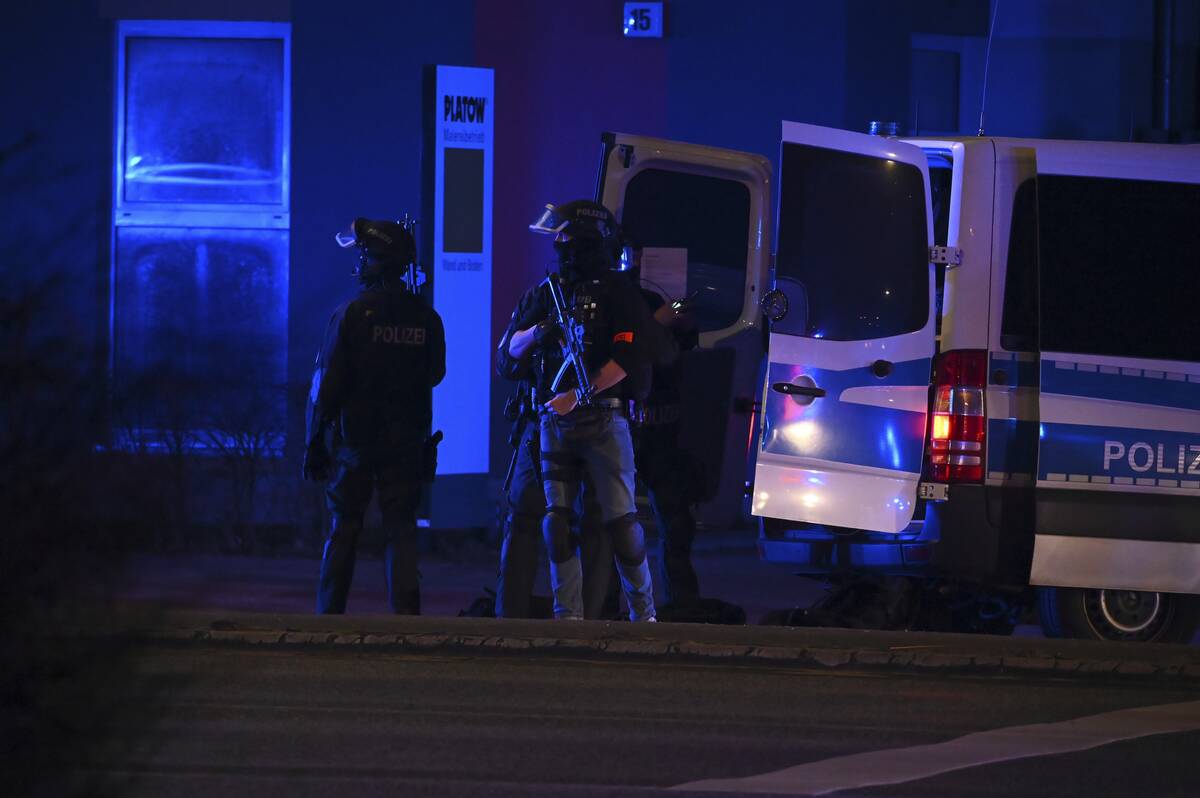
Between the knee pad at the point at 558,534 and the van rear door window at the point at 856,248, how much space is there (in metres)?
1.24

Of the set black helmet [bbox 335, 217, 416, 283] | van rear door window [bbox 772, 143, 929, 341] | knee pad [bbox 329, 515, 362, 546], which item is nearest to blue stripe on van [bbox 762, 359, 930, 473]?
van rear door window [bbox 772, 143, 929, 341]

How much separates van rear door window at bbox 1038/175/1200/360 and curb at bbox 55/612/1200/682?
4.37 ft

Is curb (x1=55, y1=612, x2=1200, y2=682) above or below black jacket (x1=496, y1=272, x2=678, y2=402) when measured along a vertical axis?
below

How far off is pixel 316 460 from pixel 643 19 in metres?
5.65

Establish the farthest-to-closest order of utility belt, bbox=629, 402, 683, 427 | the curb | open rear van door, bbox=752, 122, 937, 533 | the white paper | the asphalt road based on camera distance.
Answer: the white paper < utility belt, bbox=629, 402, 683, 427 < open rear van door, bbox=752, 122, 937, 533 < the curb < the asphalt road

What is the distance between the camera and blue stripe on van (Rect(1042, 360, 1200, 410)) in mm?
7094

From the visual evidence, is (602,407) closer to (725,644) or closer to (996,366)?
(725,644)

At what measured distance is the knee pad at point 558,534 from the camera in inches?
284

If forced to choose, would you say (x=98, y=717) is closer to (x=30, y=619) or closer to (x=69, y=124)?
(x=30, y=619)

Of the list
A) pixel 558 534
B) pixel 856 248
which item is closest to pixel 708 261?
pixel 856 248

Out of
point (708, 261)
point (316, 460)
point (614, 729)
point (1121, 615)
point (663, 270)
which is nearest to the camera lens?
point (614, 729)

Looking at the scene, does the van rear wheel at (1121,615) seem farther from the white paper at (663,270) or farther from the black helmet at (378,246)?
the black helmet at (378,246)

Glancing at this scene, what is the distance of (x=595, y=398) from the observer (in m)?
7.14

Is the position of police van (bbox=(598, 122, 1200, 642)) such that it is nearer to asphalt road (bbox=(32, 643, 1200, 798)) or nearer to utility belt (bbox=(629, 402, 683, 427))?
utility belt (bbox=(629, 402, 683, 427))
